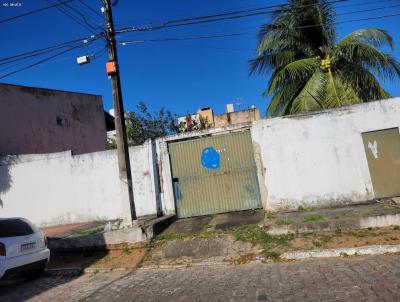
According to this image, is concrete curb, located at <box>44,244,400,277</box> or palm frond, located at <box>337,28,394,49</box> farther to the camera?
palm frond, located at <box>337,28,394,49</box>

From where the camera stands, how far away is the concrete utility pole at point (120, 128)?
1006 centimetres

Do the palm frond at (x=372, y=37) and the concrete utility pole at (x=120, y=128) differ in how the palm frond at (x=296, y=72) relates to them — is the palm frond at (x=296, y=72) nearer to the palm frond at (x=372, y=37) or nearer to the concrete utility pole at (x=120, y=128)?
the palm frond at (x=372, y=37)

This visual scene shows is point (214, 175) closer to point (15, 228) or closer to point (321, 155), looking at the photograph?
point (321, 155)

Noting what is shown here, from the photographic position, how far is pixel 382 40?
12906mm

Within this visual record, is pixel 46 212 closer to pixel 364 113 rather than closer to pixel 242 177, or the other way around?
pixel 242 177

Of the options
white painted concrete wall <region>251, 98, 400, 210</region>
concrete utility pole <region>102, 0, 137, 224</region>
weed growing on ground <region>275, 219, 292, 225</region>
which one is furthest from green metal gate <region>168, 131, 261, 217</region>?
weed growing on ground <region>275, 219, 292, 225</region>

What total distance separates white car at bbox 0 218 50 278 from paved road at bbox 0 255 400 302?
0.40 m

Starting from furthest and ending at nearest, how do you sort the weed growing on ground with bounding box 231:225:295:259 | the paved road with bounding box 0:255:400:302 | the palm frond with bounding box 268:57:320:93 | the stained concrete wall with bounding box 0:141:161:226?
1. the palm frond with bounding box 268:57:320:93
2. the stained concrete wall with bounding box 0:141:161:226
3. the weed growing on ground with bounding box 231:225:295:259
4. the paved road with bounding box 0:255:400:302

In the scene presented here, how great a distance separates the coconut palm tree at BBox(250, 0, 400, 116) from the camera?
13.0 meters

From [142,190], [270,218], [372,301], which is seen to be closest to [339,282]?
[372,301]

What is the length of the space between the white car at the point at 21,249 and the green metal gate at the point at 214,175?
461cm

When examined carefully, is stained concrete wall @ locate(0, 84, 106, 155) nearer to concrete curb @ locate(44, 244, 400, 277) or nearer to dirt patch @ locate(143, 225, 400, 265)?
concrete curb @ locate(44, 244, 400, 277)

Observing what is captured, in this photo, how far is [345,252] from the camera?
710cm

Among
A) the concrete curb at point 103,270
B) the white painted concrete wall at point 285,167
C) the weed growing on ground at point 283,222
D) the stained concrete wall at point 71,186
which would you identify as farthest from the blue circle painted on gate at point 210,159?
the concrete curb at point 103,270
